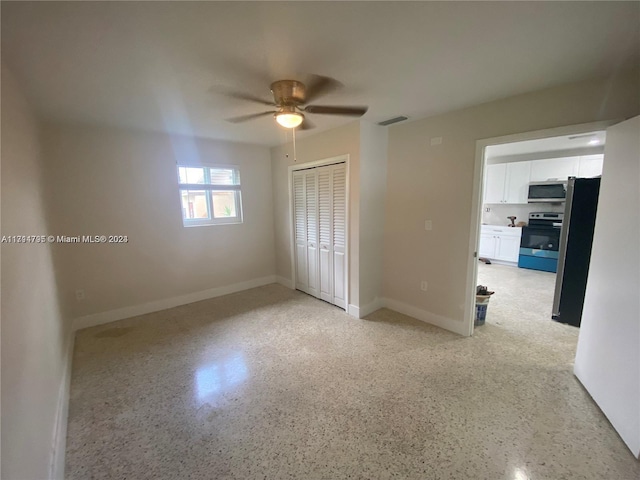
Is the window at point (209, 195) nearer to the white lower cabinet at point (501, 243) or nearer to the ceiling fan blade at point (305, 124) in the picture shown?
the ceiling fan blade at point (305, 124)

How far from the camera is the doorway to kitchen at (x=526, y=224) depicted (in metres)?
3.56

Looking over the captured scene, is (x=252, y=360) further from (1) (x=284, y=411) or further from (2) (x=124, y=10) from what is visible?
(2) (x=124, y=10)

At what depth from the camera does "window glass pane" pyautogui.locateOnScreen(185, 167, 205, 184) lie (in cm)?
385

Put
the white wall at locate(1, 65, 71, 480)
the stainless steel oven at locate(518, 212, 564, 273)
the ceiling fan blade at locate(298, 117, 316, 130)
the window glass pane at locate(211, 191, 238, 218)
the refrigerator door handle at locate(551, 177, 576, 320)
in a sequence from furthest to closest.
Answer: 1. the stainless steel oven at locate(518, 212, 564, 273)
2. the window glass pane at locate(211, 191, 238, 218)
3. the refrigerator door handle at locate(551, 177, 576, 320)
4. the ceiling fan blade at locate(298, 117, 316, 130)
5. the white wall at locate(1, 65, 71, 480)

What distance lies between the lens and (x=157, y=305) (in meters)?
3.71

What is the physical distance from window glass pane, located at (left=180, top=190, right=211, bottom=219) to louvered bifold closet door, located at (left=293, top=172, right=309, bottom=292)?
54.3 inches

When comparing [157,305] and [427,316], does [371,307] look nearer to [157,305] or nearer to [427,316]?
[427,316]

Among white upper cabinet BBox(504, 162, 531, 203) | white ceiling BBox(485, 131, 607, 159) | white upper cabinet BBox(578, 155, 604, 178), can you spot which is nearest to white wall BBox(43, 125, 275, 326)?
white ceiling BBox(485, 131, 607, 159)

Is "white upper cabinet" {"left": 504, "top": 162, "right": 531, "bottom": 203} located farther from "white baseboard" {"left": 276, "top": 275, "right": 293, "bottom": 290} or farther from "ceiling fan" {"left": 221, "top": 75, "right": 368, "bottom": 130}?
"ceiling fan" {"left": 221, "top": 75, "right": 368, "bottom": 130}

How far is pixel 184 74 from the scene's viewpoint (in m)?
1.85

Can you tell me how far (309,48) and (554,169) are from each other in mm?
5964

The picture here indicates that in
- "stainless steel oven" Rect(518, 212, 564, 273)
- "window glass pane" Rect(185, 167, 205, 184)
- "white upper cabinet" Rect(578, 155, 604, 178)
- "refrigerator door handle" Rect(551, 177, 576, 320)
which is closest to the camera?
"refrigerator door handle" Rect(551, 177, 576, 320)

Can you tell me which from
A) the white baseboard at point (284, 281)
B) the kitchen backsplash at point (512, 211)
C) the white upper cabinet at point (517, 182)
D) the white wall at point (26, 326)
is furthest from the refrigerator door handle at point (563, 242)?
the white wall at point (26, 326)

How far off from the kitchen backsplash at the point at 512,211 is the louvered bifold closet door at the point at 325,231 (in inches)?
148
